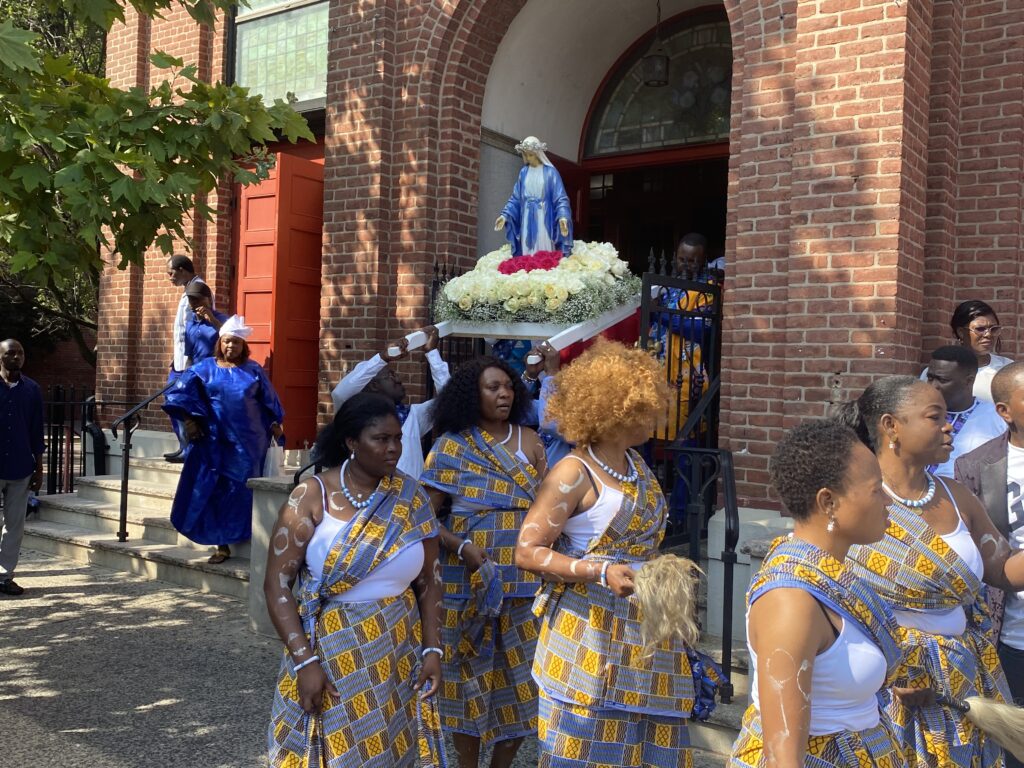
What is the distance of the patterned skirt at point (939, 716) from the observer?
266cm

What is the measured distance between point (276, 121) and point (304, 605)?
2.85 m

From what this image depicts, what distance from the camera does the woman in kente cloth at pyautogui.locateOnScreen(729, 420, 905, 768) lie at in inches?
81.9

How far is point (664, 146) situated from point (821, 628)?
754 centimetres

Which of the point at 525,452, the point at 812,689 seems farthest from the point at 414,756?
the point at 812,689

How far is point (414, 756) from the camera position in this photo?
3451 mm

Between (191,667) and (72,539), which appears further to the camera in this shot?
(72,539)

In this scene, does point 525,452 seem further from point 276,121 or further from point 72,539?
point 72,539

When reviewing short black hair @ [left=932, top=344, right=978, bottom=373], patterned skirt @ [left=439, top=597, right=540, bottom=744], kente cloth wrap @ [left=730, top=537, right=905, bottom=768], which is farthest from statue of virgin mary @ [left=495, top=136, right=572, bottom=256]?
kente cloth wrap @ [left=730, top=537, right=905, bottom=768]

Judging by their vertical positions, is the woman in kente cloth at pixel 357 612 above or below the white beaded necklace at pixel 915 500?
below

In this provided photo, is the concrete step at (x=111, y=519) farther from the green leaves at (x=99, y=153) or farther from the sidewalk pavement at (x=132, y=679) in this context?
the green leaves at (x=99, y=153)

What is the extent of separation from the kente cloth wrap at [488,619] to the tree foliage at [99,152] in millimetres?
1939

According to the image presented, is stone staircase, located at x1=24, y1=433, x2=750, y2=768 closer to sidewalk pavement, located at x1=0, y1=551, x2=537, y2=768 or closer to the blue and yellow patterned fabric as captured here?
sidewalk pavement, located at x1=0, y1=551, x2=537, y2=768

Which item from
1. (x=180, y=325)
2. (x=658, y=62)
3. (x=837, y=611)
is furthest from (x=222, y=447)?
(x=837, y=611)

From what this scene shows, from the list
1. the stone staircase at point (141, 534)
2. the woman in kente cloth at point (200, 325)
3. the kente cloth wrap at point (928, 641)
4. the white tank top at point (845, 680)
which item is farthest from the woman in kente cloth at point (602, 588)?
the woman in kente cloth at point (200, 325)
